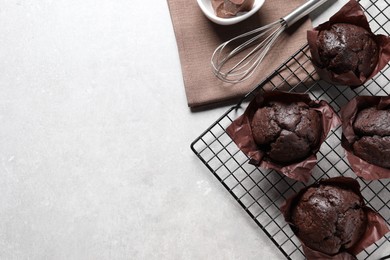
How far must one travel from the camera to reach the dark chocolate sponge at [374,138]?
2.38m

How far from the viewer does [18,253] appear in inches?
105

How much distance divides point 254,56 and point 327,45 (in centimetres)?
35

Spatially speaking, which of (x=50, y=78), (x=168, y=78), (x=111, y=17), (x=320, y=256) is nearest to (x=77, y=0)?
(x=111, y=17)

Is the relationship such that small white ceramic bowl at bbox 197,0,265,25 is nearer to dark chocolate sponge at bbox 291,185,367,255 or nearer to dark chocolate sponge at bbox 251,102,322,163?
dark chocolate sponge at bbox 251,102,322,163

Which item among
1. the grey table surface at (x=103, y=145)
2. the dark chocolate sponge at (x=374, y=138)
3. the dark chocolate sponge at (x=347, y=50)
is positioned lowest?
the grey table surface at (x=103, y=145)

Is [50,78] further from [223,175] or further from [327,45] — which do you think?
[327,45]

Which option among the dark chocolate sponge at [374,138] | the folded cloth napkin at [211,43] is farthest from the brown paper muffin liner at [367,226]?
the folded cloth napkin at [211,43]

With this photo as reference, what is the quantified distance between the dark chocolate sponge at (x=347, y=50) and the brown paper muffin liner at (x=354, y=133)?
11cm

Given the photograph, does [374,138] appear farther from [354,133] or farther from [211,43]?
[211,43]

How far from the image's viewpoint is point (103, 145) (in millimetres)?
2697

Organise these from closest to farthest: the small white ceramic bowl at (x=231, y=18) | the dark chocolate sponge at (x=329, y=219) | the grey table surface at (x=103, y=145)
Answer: the dark chocolate sponge at (x=329, y=219) → the small white ceramic bowl at (x=231, y=18) → the grey table surface at (x=103, y=145)

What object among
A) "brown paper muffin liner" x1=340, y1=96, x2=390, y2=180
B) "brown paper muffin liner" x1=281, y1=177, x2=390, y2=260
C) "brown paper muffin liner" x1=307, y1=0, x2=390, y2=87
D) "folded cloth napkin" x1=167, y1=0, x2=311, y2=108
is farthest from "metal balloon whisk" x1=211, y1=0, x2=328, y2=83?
"brown paper muffin liner" x1=281, y1=177, x2=390, y2=260

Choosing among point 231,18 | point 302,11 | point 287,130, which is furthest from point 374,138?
point 231,18

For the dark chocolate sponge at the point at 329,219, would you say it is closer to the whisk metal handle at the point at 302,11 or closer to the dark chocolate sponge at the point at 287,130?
the dark chocolate sponge at the point at 287,130
